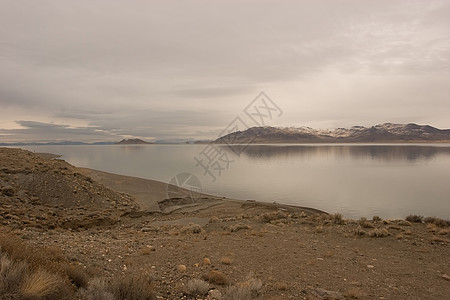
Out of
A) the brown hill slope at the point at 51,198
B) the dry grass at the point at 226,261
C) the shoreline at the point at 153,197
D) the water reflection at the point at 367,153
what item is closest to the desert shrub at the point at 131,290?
the dry grass at the point at 226,261

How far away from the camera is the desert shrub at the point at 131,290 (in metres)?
3.79

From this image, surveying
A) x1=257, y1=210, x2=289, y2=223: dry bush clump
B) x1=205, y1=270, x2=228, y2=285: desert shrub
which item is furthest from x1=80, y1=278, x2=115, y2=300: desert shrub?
x1=257, y1=210, x2=289, y2=223: dry bush clump

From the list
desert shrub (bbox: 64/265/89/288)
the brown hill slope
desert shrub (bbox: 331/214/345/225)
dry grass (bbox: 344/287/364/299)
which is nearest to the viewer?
desert shrub (bbox: 64/265/89/288)

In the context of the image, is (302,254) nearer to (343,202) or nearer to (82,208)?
(82,208)

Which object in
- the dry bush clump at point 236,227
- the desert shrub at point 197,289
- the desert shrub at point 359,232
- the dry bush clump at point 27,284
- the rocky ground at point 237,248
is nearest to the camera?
the dry bush clump at point 27,284

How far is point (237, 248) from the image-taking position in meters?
8.73

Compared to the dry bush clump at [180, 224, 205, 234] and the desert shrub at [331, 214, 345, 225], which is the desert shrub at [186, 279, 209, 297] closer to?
the dry bush clump at [180, 224, 205, 234]

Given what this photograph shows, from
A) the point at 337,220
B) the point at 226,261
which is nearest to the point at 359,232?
the point at 337,220

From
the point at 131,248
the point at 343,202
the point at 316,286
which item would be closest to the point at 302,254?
the point at 316,286

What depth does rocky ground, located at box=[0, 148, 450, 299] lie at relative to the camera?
18.1 feet

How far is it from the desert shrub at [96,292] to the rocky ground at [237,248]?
1.12 metres

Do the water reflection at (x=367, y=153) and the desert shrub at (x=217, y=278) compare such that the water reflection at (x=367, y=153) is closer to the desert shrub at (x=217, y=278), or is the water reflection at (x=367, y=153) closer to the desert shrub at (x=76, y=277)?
the desert shrub at (x=217, y=278)

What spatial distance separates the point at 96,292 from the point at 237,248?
19.1ft

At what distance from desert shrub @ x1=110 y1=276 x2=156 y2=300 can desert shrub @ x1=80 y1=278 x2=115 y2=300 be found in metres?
0.14
